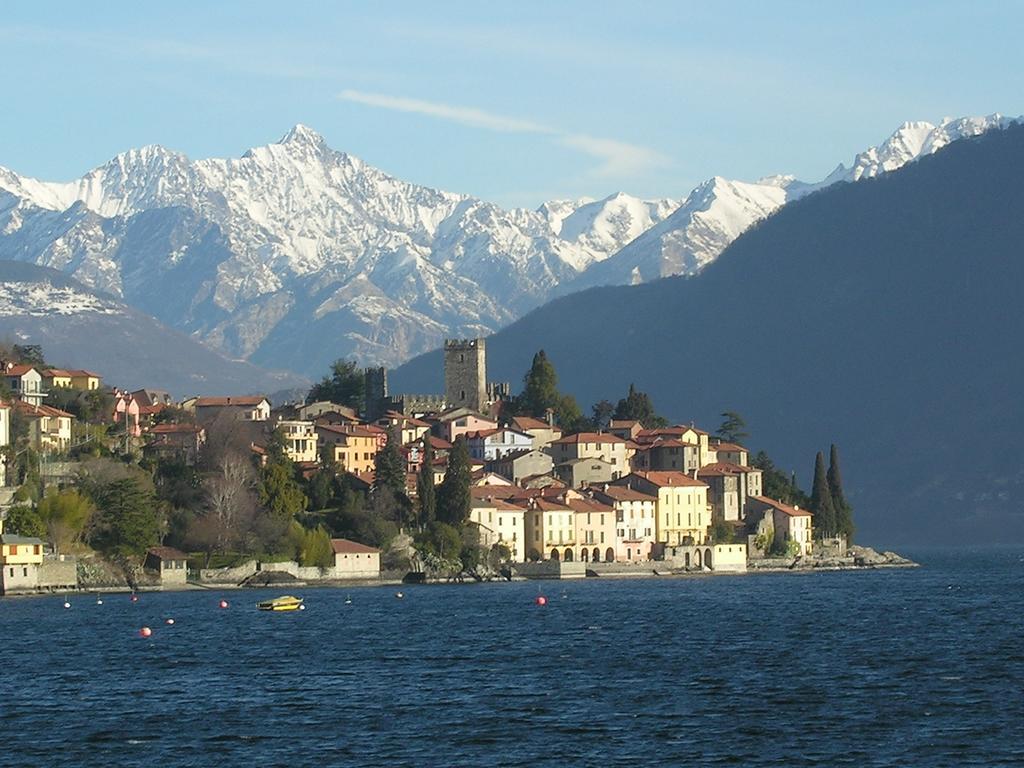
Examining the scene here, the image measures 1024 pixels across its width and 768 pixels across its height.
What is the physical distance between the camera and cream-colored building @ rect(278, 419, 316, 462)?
15838 cm

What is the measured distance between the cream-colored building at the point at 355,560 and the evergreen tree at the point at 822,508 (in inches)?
1911

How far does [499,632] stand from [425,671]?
58.6 ft

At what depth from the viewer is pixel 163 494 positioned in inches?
5399

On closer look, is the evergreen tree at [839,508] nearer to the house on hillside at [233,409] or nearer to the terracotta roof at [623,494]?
the terracotta roof at [623,494]

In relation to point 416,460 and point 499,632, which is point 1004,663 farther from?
point 416,460

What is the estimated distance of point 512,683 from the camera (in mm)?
75625

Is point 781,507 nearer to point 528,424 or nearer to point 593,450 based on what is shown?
point 593,450

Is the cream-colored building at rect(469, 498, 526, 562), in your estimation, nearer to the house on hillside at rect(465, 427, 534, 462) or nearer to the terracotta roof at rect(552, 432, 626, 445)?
the house on hillside at rect(465, 427, 534, 462)

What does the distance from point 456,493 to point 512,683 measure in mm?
66268

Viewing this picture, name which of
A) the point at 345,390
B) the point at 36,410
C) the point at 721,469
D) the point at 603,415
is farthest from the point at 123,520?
the point at 603,415

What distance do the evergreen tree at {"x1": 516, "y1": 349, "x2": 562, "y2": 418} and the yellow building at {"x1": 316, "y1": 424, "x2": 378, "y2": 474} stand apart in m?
20.6

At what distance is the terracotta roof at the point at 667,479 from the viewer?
159875 mm

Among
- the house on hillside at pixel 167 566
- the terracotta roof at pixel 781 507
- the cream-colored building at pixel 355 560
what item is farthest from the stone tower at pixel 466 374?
the house on hillside at pixel 167 566

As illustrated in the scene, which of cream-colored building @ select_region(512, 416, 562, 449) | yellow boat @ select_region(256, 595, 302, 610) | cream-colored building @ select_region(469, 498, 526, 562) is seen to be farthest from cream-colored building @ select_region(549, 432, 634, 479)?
yellow boat @ select_region(256, 595, 302, 610)
